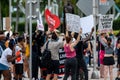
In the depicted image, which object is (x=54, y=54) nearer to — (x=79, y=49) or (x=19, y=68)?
(x=79, y=49)

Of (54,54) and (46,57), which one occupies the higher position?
(54,54)

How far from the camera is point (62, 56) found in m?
21.3

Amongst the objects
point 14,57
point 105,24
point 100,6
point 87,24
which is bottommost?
point 14,57

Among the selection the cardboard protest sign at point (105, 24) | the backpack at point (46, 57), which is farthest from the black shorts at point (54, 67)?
the cardboard protest sign at point (105, 24)

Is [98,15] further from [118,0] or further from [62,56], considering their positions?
[118,0]

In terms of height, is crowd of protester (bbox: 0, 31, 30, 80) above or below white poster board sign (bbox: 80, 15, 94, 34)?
below

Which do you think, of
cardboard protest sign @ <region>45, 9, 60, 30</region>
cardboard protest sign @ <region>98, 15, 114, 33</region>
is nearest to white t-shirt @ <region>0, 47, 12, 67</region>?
cardboard protest sign @ <region>45, 9, 60, 30</region>

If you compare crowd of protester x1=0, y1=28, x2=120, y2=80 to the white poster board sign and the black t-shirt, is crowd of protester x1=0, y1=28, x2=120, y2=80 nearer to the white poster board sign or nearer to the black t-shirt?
the black t-shirt

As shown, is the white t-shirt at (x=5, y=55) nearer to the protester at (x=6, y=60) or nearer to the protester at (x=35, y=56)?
the protester at (x=6, y=60)

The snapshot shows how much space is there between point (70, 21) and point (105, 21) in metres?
3.24

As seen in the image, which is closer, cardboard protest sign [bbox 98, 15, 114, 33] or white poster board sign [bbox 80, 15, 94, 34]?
white poster board sign [bbox 80, 15, 94, 34]

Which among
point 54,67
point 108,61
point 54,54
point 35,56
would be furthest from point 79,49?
point 35,56

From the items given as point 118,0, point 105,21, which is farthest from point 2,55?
point 118,0

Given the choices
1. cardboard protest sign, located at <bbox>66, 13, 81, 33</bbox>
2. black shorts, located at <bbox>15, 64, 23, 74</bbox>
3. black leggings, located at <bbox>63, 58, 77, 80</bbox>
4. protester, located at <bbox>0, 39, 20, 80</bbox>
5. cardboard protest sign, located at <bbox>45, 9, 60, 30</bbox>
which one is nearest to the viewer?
protester, located at <bbox>0, 39, 20, 80</bbox>
